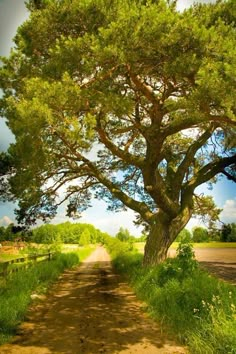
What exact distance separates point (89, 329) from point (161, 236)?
6.31 meters

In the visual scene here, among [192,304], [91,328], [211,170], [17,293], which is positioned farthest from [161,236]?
[91,328]

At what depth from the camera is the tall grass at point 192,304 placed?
574cm

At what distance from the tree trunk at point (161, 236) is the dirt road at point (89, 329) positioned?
7.17 feet

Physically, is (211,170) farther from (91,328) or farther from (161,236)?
(91,328)

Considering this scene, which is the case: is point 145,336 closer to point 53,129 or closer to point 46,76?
point 53,129

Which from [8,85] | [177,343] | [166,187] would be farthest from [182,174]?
[177,343]

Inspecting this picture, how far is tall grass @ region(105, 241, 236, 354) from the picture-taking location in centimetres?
574

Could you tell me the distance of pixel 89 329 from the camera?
7.98m

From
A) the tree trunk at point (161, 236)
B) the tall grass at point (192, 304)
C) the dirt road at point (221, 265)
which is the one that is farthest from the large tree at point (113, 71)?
the dirt road at point (221, 265)

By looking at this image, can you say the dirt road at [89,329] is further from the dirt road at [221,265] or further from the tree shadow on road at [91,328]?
the dirt road at [221,265]

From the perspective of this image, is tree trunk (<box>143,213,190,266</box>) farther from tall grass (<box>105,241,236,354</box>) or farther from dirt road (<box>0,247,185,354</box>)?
dirt road (<box>0,247,185,354</box>)

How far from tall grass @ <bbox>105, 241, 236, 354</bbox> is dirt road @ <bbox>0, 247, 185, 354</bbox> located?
0.36 meters

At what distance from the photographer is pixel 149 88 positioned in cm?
1105

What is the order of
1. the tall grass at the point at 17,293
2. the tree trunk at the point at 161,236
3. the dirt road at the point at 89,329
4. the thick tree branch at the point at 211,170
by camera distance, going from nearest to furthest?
the dirt road at the point at 89,329
the tall grass at the point at 17,293
the tree trunk at the point at 161,236
the thick tree branch at the point at 211,170
